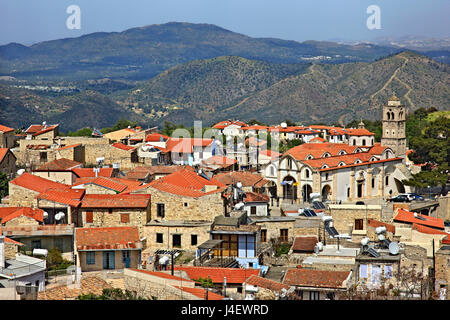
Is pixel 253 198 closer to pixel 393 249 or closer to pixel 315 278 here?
pixel 393 249

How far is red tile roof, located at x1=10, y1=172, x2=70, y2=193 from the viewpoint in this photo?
2064 centimetres

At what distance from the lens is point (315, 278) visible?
1442 cm

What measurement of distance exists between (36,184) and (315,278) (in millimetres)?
10033

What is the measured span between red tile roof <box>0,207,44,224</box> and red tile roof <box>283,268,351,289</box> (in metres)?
6.88

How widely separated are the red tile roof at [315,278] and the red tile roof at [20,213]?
6.88 m

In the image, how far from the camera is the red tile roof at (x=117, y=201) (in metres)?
19.2

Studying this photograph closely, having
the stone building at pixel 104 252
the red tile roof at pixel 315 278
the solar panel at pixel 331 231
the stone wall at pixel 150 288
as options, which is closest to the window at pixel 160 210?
the stone building at pixel 104 252

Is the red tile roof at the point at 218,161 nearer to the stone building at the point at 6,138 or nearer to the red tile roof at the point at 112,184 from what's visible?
the red tile roof at the point at 112,184

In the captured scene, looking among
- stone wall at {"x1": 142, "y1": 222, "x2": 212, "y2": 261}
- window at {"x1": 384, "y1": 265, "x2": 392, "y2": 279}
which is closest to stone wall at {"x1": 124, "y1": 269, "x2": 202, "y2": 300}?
window at {"x1": 384, "y1": 265, "x2": 392, "y2": 279}

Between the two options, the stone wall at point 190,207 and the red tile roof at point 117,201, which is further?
the stone wall at point 190,207

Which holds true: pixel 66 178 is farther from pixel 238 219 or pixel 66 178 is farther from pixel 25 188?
pixel 238 219

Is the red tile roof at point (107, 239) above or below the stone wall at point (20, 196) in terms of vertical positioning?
below
